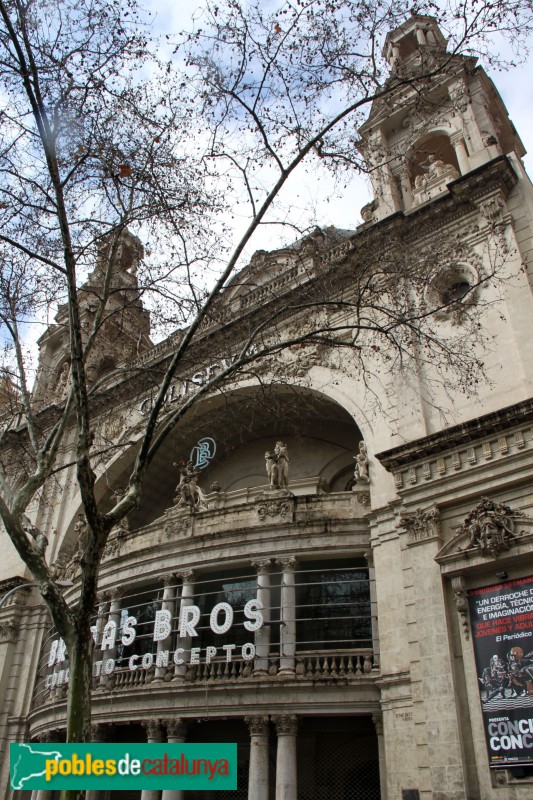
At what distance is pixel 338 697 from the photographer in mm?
18094

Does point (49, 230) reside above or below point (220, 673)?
above

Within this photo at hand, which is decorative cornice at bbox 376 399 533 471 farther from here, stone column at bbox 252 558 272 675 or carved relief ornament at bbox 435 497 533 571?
stone column at bbox 252 558 272 675

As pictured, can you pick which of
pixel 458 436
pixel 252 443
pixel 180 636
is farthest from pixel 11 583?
pixel 458 436

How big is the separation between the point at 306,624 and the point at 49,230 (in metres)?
13.9

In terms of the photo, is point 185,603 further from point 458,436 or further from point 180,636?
point 458,436

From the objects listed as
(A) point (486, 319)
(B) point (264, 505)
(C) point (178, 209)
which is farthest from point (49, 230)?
(A) point (486, 319)

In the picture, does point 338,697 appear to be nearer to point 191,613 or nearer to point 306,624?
point 306,624

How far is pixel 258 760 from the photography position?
18.2 metres

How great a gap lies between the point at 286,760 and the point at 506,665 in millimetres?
6678

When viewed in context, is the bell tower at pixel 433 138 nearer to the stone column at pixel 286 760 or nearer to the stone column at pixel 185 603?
Answer: the stone column at pixel 185 603

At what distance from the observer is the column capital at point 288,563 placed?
20359 mm

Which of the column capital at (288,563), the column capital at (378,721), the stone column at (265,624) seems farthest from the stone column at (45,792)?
the column capital at (378,721)

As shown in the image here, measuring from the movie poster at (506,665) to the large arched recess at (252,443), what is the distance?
32.9 ft

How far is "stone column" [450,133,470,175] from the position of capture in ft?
81.0
